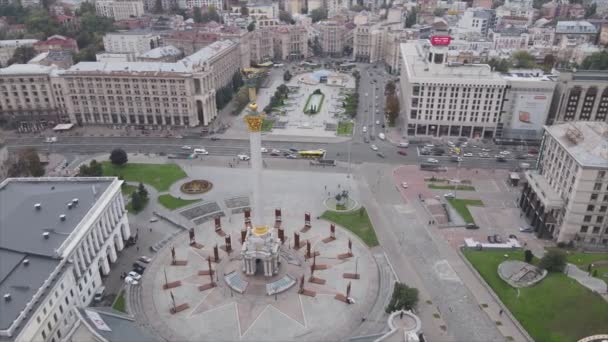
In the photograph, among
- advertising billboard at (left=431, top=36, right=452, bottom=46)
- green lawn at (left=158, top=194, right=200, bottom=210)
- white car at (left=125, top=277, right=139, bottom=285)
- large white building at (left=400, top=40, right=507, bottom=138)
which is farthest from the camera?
advertising billboard at (left=431, top=36, right=452, bottom=46)

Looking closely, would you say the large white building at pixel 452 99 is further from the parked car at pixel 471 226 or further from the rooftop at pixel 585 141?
the parked car at pixel 471 226

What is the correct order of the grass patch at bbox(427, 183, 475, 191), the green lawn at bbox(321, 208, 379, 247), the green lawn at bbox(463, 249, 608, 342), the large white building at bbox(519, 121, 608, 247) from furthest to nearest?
1. the grass patch at bbox(427, 183, 475, 191)
2. the green lawn at bbox(321, 208, 379, 247)
3. the large white building at bbox(519, 121, 608, 247)
4. the green lawn at bbox(463, 249, 608, 342)

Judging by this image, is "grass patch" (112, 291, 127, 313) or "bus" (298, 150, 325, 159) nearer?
"grass patch" (112, 291, 127, 313)

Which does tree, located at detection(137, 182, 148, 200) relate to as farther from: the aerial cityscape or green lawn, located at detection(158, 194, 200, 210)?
green lawn, located at detection(158, 194, 200, 210)

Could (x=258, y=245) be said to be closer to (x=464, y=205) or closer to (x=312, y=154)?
(x=464, y=205)

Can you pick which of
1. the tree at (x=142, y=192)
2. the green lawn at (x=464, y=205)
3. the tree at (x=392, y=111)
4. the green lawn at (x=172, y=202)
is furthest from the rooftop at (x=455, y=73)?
the tree at (x=142, y=192)

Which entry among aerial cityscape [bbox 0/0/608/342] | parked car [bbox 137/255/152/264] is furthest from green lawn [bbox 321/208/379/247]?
parked car [bbox 137/255/152/264]

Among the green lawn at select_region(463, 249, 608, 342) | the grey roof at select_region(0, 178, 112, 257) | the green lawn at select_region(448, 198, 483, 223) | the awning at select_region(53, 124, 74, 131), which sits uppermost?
the grey roof at select_region(0, 178, 112, 257)

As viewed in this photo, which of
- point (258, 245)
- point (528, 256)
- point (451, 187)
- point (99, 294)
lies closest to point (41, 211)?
point (99, 294)
